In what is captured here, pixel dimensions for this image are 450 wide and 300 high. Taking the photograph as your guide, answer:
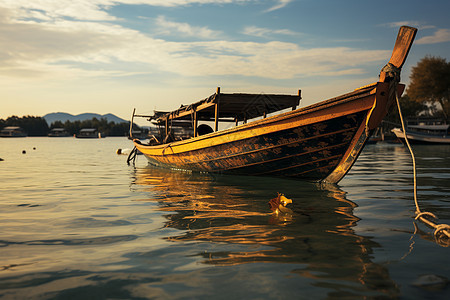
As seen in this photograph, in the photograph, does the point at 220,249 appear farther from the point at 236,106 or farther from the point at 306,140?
the point at 236,106

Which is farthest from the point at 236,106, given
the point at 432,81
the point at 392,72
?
the point at 432,81

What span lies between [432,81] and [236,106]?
5379 cm

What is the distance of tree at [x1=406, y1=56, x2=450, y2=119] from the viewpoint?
2163 inches

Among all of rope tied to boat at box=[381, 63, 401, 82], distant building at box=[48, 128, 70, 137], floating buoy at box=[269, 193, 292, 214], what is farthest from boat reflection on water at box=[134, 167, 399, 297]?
distant building at box=[48, 128, 70, 137]

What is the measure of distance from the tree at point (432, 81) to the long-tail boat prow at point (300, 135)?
52.5 meters

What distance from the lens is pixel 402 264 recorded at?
3453 mm

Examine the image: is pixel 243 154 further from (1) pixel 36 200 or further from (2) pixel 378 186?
(1) pixel 36 200

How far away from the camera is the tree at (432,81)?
54938mm

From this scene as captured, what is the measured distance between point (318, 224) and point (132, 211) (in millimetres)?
3272

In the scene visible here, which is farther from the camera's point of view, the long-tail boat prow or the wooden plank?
the long-tail boat prow

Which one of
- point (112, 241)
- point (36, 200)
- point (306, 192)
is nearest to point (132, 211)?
point (112, 241)

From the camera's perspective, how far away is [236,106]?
42.5ft

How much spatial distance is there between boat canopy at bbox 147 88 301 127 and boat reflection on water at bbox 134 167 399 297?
3860 mm

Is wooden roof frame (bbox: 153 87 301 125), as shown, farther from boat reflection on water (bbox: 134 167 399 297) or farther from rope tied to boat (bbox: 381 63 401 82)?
rope tied to boat (bbox: 381 63 401 82)
